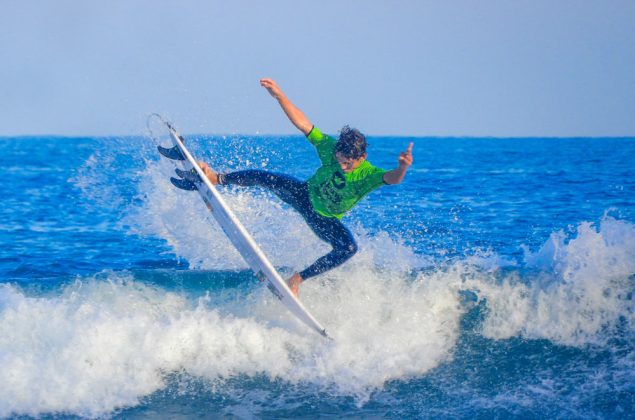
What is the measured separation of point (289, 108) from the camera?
675 centimetres

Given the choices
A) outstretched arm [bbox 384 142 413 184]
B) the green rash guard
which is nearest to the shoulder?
the green rash guard

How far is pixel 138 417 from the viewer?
20.7 feet

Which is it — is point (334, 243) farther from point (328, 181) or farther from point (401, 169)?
point (401, 169)

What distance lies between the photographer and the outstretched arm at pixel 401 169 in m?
6.00

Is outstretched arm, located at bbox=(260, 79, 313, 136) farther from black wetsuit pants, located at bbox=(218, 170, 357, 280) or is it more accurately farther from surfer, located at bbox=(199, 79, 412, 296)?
black wetsuit pants, located at bbox=(218, 170, 357, 280)

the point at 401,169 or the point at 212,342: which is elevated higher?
the point at 401,169

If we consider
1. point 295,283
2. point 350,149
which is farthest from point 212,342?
point 350,149

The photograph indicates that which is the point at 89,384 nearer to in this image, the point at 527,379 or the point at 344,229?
the point at 344,229

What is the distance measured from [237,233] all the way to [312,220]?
82 cm

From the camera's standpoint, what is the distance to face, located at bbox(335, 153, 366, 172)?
21.7ft

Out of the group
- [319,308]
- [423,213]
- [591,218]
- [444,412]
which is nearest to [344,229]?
[319,308]

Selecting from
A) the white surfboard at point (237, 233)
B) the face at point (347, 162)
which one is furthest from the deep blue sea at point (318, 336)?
A: the face at point (347, 162)

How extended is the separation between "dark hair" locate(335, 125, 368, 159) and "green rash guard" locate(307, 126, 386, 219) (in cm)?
15

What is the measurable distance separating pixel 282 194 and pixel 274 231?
2539mm
